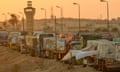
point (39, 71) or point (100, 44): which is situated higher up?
point (100, 44)

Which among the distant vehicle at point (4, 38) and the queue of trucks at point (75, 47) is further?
the distant vehicle at point (4, 38)

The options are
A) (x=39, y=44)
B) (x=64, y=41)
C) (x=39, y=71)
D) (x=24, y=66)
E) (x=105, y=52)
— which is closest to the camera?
(x=105, y=52)

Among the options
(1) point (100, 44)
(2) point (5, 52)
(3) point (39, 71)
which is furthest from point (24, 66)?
(2) point (5, 52)

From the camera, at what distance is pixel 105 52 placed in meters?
26.9

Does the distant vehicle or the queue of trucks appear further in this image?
the distant vehicle

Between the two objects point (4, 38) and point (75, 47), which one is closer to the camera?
point (75, 47)

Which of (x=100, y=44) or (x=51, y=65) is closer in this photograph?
(x=100, y=44)

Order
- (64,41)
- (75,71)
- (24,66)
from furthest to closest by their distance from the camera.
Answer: (64,41), (24,66), (75,71)

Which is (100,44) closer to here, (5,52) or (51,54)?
(51,54)

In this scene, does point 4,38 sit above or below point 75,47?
below

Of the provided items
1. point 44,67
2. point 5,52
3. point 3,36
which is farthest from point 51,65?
point 3,36

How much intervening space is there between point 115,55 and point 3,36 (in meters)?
46.0

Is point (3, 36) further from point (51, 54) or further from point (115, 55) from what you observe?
point (115, 55)

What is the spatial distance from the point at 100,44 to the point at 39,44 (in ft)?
55.6
